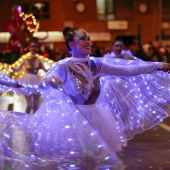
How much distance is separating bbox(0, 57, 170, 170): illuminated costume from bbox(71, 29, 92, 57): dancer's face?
3.9 inches

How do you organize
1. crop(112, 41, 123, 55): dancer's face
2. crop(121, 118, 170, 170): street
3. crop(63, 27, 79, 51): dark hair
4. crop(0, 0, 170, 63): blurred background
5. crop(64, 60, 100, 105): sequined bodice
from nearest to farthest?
crop(64, 60, 100, 105): sequined bodice → crop(63, 27, 79, 51): dark hair → crop(121, 118, 170, 170): street → crop(112, 41, 123, 55): dancer's face → crop(0, 0, 170, 63): blurred background

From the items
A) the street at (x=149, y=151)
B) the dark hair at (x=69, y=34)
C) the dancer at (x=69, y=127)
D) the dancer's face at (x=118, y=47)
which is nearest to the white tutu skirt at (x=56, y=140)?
the dancer at (x=69, y=127)

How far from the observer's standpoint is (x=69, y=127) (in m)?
6.02

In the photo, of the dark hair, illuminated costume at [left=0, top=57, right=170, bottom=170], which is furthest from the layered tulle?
the dark hair

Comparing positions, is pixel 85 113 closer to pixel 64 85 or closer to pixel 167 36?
pixel 64 85

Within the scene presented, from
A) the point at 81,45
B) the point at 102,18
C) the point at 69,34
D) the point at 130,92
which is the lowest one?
the point at 130,92

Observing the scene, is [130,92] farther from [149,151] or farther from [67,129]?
[67,129]

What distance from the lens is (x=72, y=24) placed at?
3425 cm

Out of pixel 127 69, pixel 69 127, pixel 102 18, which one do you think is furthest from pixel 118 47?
pixel 102 18

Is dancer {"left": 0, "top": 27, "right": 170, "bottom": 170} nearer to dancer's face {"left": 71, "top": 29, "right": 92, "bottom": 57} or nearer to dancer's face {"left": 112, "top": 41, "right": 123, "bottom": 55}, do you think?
dancer's face {"left": 71, "top": 29, "right": 92, "bottom": 57}

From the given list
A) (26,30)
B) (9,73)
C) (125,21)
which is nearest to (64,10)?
(125,21)

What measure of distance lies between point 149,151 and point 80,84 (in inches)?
89.9

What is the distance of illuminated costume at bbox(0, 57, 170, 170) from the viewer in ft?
→ 19.5

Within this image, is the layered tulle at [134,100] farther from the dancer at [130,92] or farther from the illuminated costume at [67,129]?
the illuminated costume at [67,129]
